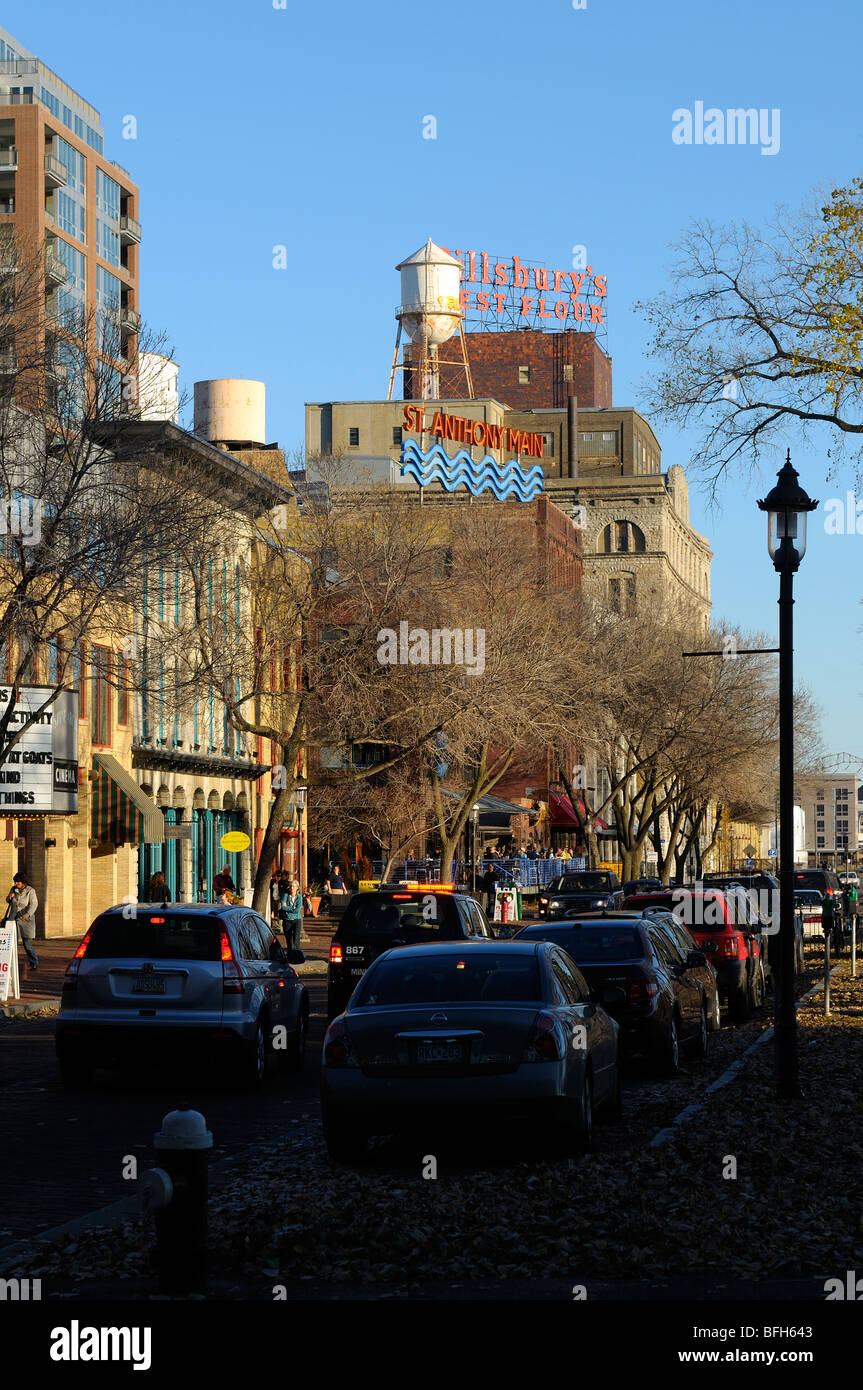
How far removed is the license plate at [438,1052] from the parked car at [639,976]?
4933mm

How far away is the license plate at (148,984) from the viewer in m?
15.9

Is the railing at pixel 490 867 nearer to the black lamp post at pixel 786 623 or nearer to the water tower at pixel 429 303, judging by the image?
the black lamp post at pixel 786 623

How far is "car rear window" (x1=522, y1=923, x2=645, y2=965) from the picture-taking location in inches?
663

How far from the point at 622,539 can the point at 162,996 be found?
11106 cm

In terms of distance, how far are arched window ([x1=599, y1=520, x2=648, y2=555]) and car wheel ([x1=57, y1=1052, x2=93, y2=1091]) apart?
110 m

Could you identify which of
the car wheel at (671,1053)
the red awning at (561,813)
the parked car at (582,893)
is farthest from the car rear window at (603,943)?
the red awning at (561,813)

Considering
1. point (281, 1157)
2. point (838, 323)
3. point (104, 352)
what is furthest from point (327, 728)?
point (281, 1157)

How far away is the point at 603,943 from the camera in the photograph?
17.0 m

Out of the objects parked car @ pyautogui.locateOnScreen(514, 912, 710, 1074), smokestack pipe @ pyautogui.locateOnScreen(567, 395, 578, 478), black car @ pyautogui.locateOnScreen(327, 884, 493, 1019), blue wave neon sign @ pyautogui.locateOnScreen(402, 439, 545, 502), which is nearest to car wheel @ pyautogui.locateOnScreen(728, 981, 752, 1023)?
black car @ pyautogui.locateOnScreen(327, 884, 493, 1019)

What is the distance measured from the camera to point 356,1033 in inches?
444

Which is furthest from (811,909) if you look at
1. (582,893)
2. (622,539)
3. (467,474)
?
(622,539)
